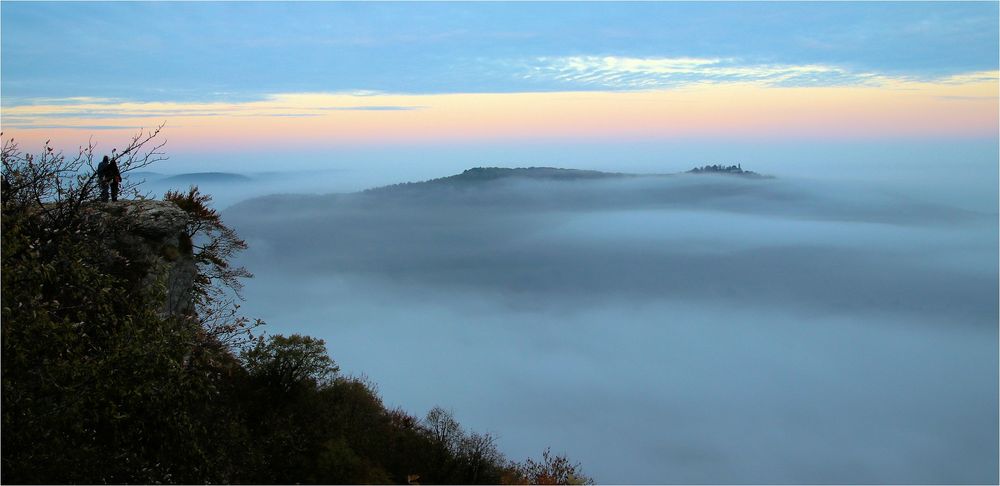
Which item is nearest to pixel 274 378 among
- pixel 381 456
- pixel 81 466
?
pixel 381 456

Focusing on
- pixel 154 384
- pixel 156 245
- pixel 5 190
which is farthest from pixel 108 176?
pixel 154 384

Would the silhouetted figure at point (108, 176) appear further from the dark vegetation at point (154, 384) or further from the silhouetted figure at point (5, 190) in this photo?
the silhouetted figure at point (5, 190)

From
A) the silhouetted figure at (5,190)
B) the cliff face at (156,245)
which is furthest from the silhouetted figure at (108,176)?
the silhouetted figure at (5,190)

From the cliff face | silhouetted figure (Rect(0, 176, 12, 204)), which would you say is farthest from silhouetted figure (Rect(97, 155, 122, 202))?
silhouetted figure (Rect(0, 176, 12, 204))

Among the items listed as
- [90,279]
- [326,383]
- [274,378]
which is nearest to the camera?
[90,279]

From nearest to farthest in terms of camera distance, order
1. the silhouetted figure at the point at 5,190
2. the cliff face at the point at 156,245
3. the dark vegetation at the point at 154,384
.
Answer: the dark vegetation at the point at 154,384, the silhouetted figure at the point at 5,190, the cliff face at the point at 156,245

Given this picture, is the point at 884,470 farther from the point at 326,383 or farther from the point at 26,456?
the point at 26,456

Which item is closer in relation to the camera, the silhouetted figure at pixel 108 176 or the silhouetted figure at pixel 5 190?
the silhouetted figure at pixel 5 190

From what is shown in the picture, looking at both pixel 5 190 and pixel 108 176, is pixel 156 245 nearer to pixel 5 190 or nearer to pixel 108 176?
pixel 108 176
